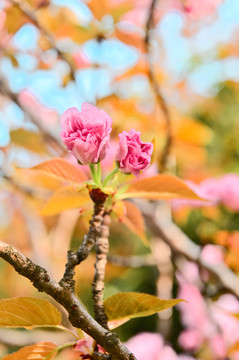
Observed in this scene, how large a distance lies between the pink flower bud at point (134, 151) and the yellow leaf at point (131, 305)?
15 cm

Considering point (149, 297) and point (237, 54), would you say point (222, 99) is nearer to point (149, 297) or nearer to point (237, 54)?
point (237, 54)

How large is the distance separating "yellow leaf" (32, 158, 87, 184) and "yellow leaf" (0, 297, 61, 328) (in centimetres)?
19

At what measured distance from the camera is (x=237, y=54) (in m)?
2.57

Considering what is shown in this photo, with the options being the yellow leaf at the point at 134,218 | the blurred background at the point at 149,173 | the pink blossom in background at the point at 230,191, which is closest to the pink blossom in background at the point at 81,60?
the blurred background at the point at 149,173

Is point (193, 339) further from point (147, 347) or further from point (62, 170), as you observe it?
point (62, 170)

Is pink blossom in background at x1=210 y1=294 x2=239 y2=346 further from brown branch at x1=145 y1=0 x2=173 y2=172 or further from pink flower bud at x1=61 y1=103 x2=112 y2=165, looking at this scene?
pink flower bud at x1=61 y1=103 x2=112 y2=165

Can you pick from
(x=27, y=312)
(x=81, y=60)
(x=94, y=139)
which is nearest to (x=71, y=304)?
(x=27, y=312)

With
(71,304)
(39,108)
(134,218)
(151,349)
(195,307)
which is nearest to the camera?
(71,304)

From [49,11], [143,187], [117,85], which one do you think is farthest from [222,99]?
[143,187]

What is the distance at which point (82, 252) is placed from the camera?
469 mm

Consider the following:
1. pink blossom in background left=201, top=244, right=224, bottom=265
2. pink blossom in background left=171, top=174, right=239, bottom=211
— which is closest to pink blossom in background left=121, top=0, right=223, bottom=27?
pink blossom in background left=171, top=174, right=239, bottom=211

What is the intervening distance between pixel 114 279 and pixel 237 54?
5.61ft

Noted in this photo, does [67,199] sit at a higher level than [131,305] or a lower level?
higher

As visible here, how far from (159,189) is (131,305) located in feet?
0.61
